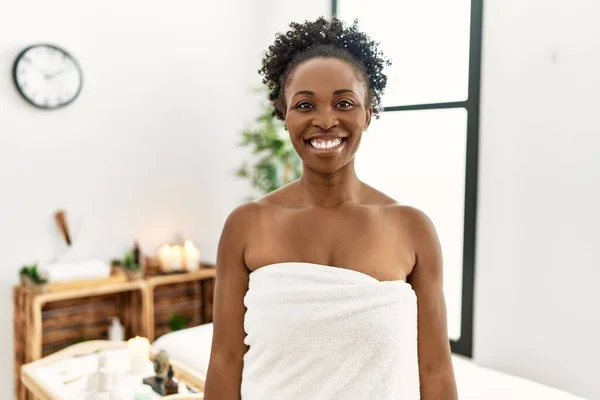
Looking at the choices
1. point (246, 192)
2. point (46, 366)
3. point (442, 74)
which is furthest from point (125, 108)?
point (442, 74)

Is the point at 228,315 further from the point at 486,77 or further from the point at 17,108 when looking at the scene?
the point at 17,108

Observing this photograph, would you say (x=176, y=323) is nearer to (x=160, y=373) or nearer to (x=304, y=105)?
(x=160, y=373)

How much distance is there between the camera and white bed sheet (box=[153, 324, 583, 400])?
5.57ft

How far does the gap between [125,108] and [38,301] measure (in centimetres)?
104

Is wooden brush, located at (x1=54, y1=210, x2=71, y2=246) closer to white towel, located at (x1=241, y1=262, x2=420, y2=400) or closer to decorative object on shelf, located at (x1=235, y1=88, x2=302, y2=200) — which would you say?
decorative object on shelf, located at (x1=235, y1=88, x2=302, y2=200)

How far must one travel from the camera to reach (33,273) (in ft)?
7.53

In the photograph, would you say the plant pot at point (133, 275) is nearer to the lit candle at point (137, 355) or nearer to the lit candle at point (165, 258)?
the lit candle at point (165, 258)

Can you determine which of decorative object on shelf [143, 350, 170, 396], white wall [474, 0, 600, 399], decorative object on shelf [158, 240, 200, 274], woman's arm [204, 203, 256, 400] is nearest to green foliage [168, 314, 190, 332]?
decorative object on shelf [158, 240, 200, 274]

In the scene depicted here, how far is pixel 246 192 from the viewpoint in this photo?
3.26m

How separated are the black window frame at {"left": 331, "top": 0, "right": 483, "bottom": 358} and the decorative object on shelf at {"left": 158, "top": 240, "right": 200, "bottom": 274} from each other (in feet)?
4.51

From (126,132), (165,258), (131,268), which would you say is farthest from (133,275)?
(126,132)

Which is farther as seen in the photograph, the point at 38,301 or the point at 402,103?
the point at 402,103

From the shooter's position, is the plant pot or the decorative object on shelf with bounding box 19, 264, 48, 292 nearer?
the decorative object on shelf with bounding box 19, 264, 48, 292

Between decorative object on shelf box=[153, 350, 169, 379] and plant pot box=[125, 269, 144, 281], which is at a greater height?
plant pot box=[125, 269, 144, 281]
